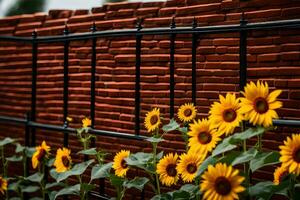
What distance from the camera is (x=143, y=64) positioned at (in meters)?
4.70

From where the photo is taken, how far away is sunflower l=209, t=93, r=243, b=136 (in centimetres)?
199

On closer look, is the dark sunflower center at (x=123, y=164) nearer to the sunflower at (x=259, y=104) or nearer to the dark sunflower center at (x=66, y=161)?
the dark sunflower center at (x=66, y=161)

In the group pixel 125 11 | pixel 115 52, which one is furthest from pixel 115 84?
pixel 125 11

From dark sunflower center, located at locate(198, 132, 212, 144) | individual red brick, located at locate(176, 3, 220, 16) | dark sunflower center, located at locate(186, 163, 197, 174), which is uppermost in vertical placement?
individual red brick, located at locate(176, 3, 220, 16)

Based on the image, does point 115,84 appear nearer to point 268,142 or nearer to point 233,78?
point 233,78

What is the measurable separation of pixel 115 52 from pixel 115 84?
0.93 feet

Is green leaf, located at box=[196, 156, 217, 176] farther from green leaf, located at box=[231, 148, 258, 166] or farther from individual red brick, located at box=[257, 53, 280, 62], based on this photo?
individual red brick, located at box=[257, 53, 280, 62]

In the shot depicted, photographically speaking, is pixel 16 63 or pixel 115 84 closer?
pixel 115 84

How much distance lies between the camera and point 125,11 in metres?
4.80

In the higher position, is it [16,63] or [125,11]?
[125,11]

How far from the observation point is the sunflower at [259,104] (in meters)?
1.92

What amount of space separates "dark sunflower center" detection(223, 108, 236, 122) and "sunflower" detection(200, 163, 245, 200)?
26cm

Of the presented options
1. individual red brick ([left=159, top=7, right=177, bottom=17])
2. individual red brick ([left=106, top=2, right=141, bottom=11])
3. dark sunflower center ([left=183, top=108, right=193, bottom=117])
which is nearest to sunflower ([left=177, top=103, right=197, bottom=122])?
dark sunflower center ([left=183, top=108, right=193, bottom=117])

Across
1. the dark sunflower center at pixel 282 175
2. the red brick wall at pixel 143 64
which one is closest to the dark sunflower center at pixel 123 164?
the dark sunflower center at pixel 282 175
